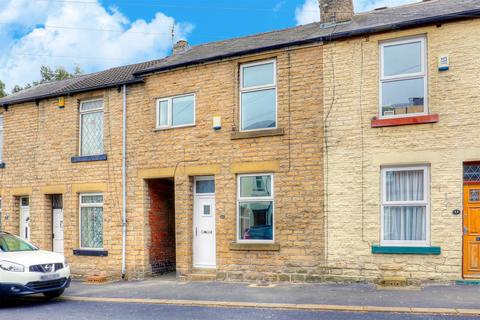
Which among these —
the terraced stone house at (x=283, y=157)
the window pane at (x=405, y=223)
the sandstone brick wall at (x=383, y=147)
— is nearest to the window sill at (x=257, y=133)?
the terraced stone house at (x=283, y=157)

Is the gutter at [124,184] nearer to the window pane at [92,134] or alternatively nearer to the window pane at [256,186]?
the window pane at [92,134]

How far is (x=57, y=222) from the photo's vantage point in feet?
54.5

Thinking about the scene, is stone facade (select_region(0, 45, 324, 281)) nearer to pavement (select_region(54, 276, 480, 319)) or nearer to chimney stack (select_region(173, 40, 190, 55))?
pavement (select_region(54, 276, 480, 319))

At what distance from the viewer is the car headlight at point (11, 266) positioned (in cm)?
1034

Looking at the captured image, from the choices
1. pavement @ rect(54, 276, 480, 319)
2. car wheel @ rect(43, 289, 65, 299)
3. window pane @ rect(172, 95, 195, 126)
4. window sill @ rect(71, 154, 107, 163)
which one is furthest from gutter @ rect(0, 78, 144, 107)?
car wheel @ rect(43, 289, 65, 299)

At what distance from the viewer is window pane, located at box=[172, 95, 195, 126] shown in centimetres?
1406

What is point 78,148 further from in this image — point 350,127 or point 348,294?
point 348,294

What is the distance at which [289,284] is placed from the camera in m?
11.8

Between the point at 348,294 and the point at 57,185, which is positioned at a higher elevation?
the point at 57,185

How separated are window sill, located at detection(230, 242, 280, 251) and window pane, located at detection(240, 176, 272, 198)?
1.26 meters

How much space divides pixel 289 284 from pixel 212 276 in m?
2.34

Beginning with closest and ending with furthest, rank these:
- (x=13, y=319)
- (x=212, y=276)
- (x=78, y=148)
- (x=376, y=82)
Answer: (x=13, y=319) < (x=376, y=82) < (x=212, y=276) < (x=78, y=148)

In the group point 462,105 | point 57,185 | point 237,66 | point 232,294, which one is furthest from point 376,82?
point 57,185

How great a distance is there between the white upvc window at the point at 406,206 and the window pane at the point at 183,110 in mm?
5617
